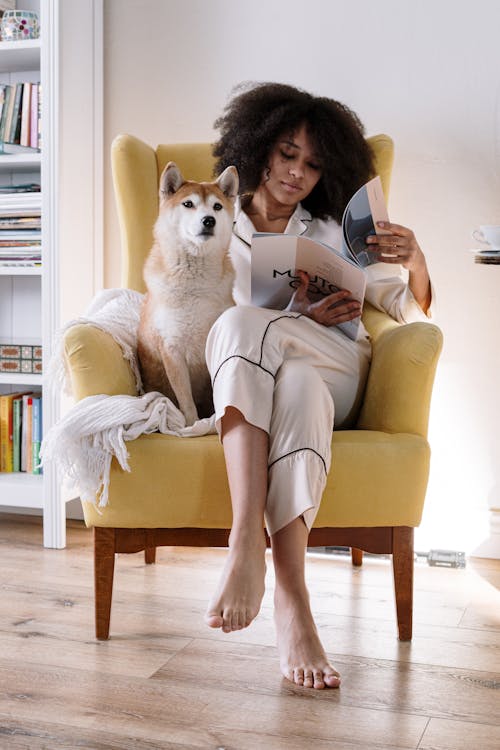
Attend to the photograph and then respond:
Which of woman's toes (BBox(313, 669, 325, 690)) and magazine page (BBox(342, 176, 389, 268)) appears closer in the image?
woman's toes (BBox(313, 669, 325, 690))

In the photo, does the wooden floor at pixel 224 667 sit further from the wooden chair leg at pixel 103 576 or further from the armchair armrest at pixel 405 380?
the armchair armrest at pixel 405 380

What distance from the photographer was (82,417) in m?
1.58

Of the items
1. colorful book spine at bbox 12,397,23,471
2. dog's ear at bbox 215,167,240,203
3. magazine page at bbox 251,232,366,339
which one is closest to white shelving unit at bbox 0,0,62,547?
colorful book spine at bbox 12,397,23,471

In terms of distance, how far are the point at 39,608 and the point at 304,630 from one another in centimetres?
64

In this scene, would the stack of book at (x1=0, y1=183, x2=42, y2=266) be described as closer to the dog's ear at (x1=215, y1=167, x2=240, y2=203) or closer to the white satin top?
the white satin top

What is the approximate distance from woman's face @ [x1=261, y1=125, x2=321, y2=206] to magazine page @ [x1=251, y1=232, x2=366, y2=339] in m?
0.35

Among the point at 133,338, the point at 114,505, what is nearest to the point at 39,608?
the point at 114,505

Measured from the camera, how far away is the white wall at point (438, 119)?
226cm

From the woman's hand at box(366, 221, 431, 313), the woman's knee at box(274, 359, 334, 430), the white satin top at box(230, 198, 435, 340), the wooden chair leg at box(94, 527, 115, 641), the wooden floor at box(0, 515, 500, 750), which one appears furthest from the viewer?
the white satin top at box(230, 198, 435, 340)

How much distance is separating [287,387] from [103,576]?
483 mm

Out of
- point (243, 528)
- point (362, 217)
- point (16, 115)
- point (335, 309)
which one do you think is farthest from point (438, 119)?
point (243, 528)

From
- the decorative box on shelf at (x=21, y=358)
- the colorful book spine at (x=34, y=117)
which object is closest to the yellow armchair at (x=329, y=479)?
the decorative box on shelf at (x=21, y=358)

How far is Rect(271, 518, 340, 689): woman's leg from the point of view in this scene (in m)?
1.40

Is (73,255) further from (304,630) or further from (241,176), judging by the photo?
(304,630)
